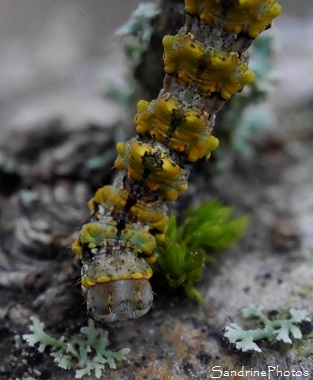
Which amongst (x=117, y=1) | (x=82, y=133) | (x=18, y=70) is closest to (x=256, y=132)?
(x=82, y=133)

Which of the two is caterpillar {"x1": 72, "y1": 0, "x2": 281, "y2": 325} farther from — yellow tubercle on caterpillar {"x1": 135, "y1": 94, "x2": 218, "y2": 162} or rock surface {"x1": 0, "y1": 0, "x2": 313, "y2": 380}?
rock surface {"x1": 0, "y1": 0, "x2": 313, "y2": 380}

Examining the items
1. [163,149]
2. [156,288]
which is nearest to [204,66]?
[163,149]

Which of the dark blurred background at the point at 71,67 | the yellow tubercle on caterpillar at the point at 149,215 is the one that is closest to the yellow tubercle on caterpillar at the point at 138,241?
the yellow tubercle on caterpillar at the point at 149,215

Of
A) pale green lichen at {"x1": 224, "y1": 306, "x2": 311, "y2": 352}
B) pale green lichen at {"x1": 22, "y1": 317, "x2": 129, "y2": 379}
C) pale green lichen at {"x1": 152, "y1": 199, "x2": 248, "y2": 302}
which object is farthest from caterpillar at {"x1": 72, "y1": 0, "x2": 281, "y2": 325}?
pale green lichen at {"x1": 224, "y1": 306, "x2": 311, "y2": 352}

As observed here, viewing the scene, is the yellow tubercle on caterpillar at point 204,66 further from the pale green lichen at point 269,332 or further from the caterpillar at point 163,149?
the pale green lichen at point 269,332

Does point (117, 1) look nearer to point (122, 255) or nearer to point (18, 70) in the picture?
point (18, 70)

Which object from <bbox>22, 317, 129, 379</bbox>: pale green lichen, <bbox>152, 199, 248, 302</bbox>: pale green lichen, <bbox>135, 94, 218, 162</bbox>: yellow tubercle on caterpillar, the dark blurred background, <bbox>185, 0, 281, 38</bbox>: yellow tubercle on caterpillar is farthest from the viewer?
the dark blurred background
